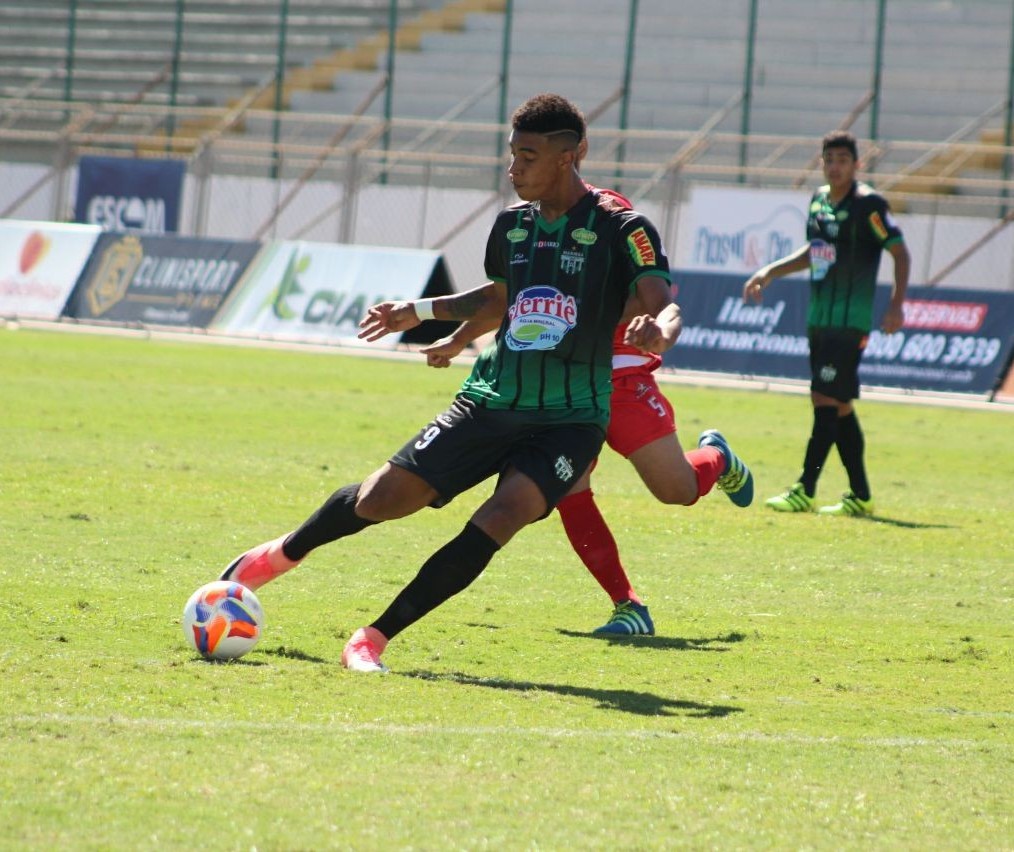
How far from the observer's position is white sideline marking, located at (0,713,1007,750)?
484 cm

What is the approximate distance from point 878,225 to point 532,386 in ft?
18.3

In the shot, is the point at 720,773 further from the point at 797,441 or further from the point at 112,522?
the point at 797,441

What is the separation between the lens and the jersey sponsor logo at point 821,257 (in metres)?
11.1

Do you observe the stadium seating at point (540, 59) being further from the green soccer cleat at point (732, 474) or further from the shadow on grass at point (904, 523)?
the green soccer cleat at point (732, 474)

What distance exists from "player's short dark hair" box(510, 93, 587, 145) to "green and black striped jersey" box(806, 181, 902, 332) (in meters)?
5.44

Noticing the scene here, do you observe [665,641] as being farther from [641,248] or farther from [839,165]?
[839,165]

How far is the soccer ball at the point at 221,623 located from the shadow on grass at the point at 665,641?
1.42m

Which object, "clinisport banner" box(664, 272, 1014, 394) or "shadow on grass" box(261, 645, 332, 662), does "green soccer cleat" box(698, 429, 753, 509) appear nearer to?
"shadow on grass" box(261, 645, 332, 662)

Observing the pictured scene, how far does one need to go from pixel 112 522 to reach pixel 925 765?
5.26 m

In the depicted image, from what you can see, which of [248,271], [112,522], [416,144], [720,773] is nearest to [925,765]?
[720,773]

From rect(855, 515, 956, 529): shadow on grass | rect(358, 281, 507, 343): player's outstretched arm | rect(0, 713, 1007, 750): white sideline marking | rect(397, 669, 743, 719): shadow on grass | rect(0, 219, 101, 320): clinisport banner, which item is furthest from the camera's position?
rect(0, 219, 101, 320): clinisport banner

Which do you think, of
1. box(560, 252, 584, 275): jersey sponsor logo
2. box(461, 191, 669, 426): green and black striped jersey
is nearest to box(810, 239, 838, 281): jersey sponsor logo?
box(461, 191, 669, 426): green and black striped jersey

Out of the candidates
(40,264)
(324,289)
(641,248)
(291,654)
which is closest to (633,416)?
(641,248)

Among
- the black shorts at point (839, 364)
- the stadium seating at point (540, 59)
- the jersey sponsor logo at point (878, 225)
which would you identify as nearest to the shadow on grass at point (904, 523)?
the black shorts at point (839, 364)
